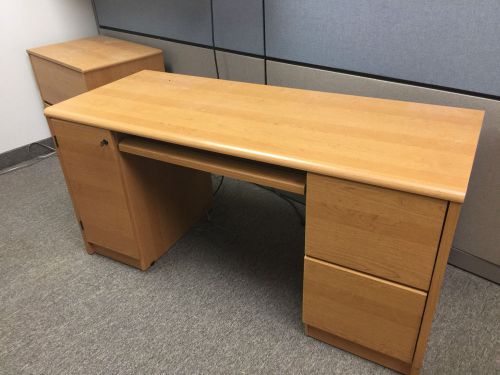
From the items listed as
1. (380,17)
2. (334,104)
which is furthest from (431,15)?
(334,104)

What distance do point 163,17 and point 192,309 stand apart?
1490 mm

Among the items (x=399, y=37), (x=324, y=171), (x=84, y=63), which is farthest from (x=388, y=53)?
(x=84, y=63)

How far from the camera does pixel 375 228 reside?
1.04 meters

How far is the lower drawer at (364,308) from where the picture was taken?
1.10m

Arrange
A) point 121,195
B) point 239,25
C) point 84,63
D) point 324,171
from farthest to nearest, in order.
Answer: point 84,63
point 239,25
point 121,195
point 324,171

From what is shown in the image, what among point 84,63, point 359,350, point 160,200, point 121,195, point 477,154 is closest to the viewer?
point 359,350

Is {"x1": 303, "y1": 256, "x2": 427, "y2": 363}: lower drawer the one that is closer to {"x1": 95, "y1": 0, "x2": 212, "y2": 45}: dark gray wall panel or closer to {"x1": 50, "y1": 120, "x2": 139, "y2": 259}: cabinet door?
{"x1": 50, "y1": 120, "x2": 139, "y2": 259}: cabinet door

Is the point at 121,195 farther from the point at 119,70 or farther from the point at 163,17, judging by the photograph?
the point at 163,17

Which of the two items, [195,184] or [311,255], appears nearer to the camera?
[311,255]

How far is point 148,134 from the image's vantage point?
123 cm

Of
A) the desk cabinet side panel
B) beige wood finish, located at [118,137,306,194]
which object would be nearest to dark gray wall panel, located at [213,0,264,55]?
the desk cabinet side panel

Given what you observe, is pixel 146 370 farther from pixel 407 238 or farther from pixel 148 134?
pixel 407 238

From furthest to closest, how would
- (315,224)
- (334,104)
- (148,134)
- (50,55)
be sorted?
1. (50,55)
2. (334,104)
3. (148,134)
4. (315,224)

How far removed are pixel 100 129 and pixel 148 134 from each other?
234mm
